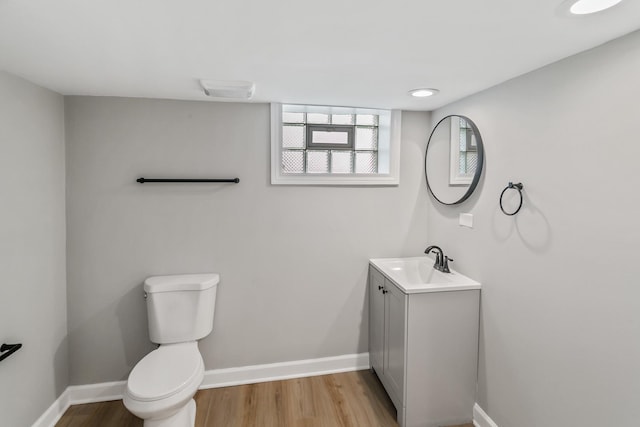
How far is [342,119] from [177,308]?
1938 millimetres

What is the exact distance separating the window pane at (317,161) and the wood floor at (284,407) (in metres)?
1.70

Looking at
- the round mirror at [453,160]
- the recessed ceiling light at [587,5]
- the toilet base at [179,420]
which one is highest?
the recessed ceiling light at [587,5]

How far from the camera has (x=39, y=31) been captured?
127cm

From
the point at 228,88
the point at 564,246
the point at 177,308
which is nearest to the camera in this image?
the point at 564,246

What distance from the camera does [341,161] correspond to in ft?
9.06

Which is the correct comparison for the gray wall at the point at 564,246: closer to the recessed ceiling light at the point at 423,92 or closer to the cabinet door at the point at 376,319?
the recessed ceiling light at the point at 423,92

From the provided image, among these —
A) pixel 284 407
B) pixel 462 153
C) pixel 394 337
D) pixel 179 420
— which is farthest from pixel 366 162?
pixel 179 420

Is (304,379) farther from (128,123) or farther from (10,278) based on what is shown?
(128,123)

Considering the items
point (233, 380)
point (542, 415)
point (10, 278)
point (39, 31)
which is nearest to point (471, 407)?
point (542, 415)

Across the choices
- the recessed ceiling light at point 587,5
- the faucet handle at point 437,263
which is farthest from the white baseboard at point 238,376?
the recessed ceiling light at point 587,5

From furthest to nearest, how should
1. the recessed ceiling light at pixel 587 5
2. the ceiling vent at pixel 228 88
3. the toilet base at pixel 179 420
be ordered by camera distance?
1. the ceiling vent at pixel 228 88
2. the toilet base at pixel 179 420
3. the recessed ceiling light at pixel 587 5

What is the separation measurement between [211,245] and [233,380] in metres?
1.08

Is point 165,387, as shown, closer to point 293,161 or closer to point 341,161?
point 293,161

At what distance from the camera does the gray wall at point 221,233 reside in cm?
226
